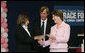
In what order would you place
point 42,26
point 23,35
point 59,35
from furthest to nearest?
point 42,26
point 23,35
point 59,35

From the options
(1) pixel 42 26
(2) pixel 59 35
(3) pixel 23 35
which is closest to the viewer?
(2) pixel 59 35

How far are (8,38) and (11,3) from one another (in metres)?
0.72

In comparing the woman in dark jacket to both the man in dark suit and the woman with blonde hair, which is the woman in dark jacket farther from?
the woman with blonde hair

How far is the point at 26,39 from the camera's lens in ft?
7.09

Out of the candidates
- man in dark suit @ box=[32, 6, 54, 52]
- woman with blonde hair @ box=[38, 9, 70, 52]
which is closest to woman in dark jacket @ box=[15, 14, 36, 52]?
man in dark suit @ box=[32, 6, 54, 52]

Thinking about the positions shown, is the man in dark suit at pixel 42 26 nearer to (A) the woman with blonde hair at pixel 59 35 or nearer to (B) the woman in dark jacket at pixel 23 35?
(B) the woman in dark jacket at pixel 23 35

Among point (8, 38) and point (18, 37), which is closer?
point (18, 37)

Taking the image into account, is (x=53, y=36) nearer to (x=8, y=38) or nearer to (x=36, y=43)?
(x=36, y=43)

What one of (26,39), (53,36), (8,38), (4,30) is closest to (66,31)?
(53,36)

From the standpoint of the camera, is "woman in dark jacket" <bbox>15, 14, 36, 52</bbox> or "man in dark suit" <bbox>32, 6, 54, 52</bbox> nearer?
"woman in dark jacket" <bbox>15, 14, 36, 52</bbox>

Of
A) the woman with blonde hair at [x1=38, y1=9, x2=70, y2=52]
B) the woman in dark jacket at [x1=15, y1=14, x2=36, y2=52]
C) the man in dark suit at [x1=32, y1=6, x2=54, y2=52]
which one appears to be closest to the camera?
the woman with blonde hair at [x1=38, y1=9, x2=70, y2=52]

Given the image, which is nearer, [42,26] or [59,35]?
[59,35]

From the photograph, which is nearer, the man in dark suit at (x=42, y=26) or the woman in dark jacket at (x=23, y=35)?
the woman in dark jacket at (x=23, y=35)

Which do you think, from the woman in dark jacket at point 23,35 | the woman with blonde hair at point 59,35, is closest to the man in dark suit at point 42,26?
the woman in dark jacket at point 23,35
